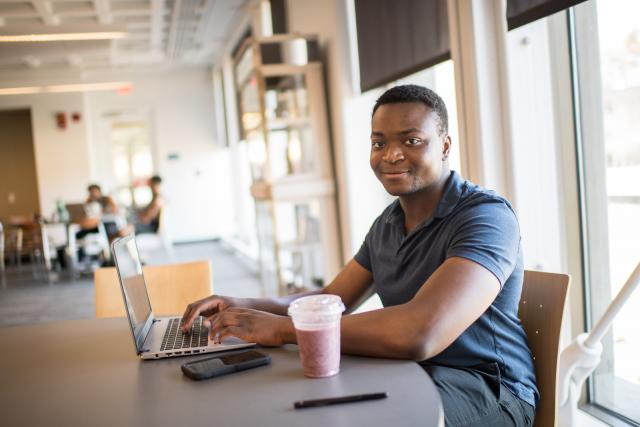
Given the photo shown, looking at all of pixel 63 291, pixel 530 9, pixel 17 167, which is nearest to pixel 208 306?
pixel 530 9

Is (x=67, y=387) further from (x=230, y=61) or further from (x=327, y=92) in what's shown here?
(x=230, y=61)

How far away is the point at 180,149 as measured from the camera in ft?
40.3

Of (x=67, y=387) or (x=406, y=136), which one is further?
(x=406, y=136)

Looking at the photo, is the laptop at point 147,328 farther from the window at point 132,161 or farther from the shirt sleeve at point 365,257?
the window at point 132,161

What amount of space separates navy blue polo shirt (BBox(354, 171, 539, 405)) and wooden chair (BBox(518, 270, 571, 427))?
36 mm

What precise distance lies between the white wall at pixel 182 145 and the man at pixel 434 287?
10.8 meters

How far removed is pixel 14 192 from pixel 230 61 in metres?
5.27

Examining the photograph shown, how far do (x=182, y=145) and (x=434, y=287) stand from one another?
1156cm

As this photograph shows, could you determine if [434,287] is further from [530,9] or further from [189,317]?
[530,9]

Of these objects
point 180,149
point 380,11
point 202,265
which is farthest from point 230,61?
point 202,265

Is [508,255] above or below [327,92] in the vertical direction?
below

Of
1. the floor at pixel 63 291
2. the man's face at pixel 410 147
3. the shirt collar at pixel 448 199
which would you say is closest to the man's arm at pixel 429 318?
the shirt collar at pixel 448 199

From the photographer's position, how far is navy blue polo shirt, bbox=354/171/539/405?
1336 millimetres

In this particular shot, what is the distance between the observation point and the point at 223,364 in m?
1.21
